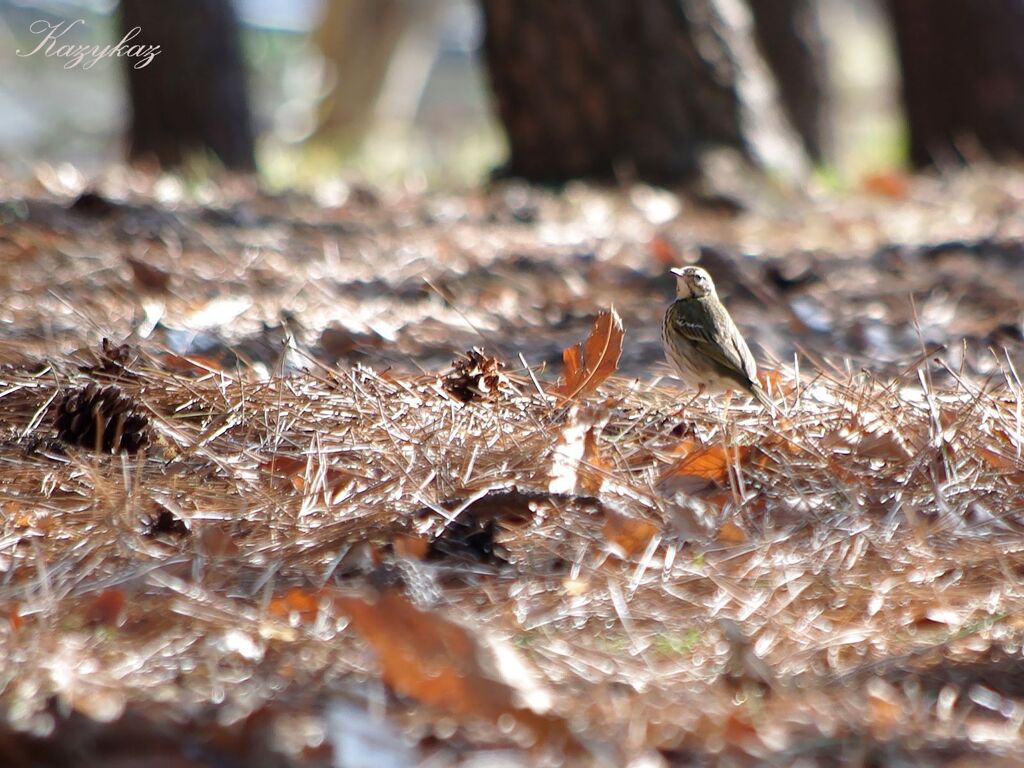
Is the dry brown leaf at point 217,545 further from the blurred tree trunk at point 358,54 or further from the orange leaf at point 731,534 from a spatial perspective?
the blurred tree trunk at point 358,54

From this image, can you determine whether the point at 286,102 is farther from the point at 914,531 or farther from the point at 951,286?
the point at 914,531

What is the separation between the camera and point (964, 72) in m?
9.90

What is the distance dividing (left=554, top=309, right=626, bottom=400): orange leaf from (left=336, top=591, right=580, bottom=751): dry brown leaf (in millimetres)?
1222

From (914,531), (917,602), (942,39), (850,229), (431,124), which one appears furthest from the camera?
(431,124)

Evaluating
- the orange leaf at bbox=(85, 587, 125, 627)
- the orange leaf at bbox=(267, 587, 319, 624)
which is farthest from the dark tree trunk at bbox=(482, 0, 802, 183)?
the orange leaf at bbox=(85, 587, 125, 627)

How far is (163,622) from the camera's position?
1975 mm

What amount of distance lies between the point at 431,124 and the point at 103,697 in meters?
26.6

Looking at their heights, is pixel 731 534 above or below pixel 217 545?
below

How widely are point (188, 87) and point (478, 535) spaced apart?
6548 millimetres

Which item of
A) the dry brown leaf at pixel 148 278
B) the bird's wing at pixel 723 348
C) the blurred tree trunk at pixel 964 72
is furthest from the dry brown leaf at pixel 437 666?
the blurred tree trunk at pixel 964 72

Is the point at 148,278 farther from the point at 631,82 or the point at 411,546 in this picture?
the point at 631,82

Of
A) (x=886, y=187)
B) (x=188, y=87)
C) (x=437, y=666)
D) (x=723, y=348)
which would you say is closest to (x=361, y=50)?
(x=188, y=87)

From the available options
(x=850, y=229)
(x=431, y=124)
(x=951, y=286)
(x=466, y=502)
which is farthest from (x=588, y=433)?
(x=431, y=124)

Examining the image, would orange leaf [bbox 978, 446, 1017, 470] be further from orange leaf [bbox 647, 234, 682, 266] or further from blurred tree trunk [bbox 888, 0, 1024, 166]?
blurred tree trunk [bbox 888, 0, 1024, 166]
